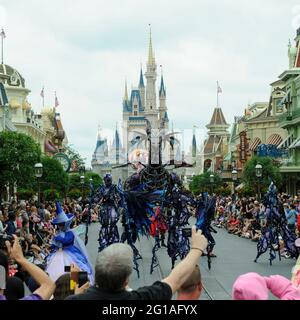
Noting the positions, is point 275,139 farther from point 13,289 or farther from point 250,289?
point 250,289

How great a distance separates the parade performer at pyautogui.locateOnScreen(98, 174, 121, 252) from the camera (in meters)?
14.1

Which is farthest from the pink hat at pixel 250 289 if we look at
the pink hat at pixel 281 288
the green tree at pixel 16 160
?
the green tree at pixel 16 160

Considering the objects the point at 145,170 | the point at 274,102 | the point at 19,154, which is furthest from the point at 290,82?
the point at 145,170

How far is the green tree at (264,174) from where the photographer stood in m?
48.2

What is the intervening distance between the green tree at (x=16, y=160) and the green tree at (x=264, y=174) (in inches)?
588

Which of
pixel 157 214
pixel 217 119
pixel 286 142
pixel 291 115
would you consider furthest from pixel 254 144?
pixel 217 119

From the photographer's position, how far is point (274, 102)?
66.0 m

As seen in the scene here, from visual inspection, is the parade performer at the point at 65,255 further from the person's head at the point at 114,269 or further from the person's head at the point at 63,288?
the person's head at the point at 114,269

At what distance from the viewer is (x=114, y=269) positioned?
3.61 meters

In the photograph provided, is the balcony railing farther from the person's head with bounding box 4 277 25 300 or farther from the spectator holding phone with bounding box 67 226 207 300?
the spectator holding phone with bounding box 67 226 207 300

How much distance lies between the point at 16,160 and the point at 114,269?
125 ft
